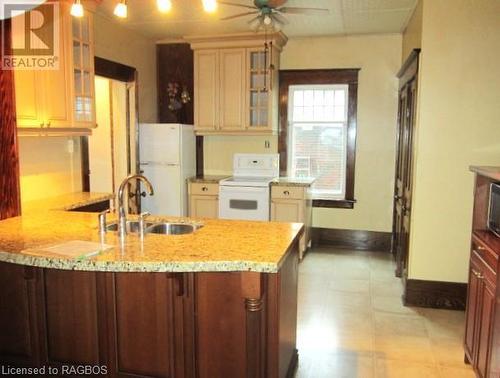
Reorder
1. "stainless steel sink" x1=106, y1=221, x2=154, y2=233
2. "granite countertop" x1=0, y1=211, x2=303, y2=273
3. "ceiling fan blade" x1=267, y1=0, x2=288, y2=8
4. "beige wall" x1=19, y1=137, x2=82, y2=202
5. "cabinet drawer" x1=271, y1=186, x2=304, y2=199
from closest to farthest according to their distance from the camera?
1. "granite countertop" x1=0, y1=211, x2=303, y2=273
2. "stainless steel sink" x1=106, y1=221, x2=154, y2=233
3. "ceiling fan blade" x1=267, y1=0, x2=288, y2=8
4. "beige wall" x1=19, y1=137, x2=82, y2=202
5. "cabinet drawer" x1=271, y1=186, x2=304, y2=199

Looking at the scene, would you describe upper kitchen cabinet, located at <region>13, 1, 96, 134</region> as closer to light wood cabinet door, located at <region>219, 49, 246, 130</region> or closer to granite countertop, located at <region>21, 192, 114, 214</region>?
granite countertop, located at <region>21, 192, 114, 214</region>

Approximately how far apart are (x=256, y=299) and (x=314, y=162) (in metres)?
3.95

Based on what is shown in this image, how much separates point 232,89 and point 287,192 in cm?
145

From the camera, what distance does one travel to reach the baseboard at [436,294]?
3.74 meters

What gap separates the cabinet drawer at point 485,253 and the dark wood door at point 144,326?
1651 mm

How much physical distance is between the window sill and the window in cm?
6

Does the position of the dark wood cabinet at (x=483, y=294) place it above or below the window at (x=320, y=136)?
below

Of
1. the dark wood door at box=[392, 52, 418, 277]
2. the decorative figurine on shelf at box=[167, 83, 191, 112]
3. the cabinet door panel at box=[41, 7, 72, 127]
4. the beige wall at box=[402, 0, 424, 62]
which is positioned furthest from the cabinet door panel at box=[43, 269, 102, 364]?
the decorative figurine on shelf at box=[167, 83, 191, 112]

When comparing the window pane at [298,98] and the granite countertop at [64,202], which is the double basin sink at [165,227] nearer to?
the granite countertop at [64,202]

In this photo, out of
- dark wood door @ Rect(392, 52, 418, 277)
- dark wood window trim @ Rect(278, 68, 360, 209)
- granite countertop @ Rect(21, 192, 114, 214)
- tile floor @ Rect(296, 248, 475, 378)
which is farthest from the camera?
dark wood window trim @ Rect(278, 68, 360, 209)

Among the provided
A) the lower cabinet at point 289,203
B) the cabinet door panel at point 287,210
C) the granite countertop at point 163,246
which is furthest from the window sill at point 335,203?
the granite countertop at point 163,246

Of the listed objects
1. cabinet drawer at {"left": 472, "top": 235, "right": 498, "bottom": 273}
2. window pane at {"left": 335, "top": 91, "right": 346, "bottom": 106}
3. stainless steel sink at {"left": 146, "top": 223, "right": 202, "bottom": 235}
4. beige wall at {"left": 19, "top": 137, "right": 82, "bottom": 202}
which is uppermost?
window pane at {"left": 335, "top": 91, "right": 346, "bottom": 106}

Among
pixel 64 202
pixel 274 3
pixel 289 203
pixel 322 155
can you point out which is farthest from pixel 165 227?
pixel 322 155

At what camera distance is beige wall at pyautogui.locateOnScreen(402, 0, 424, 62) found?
3.81 metres
